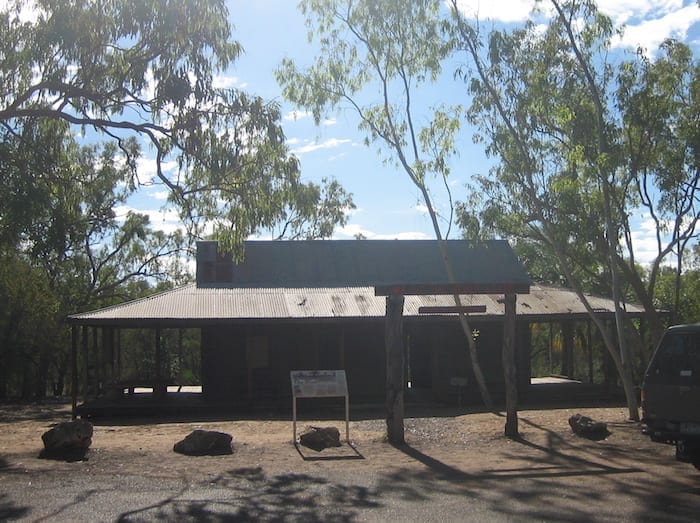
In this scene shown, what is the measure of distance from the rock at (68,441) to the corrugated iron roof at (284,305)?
6.74 metres

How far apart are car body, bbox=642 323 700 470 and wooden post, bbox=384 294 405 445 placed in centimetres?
397

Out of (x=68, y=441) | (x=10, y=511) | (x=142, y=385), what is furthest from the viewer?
(x=142, y=385)

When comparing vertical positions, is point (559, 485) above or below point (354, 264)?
below

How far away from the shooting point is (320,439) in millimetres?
12031

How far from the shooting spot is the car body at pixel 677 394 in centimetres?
872

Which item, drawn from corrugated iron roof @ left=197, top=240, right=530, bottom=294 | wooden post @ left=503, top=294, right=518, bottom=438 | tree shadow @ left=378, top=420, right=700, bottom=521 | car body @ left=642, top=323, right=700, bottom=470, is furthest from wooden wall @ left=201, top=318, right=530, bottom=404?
car body @ left=642, top=323, right=700, bottom=470

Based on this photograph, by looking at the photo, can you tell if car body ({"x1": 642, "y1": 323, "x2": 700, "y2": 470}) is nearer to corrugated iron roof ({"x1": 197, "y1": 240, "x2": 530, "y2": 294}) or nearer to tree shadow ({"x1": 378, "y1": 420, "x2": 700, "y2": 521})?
tree shadow ({"x1": 378, "y1": 420, "x2": 700, "y2": 521})

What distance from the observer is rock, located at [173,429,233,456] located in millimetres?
11359

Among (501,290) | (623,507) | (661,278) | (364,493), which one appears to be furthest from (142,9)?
(661,278)

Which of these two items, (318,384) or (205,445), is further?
(318,384)

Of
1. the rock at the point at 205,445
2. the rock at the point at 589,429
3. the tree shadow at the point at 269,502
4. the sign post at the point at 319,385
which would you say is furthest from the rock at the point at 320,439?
the rock at the point at 589,429

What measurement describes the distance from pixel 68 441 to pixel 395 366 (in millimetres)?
4937

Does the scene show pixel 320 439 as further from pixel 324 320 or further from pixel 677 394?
pixel 324 320

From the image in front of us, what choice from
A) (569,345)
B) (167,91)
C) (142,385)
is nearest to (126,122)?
(167,91)
